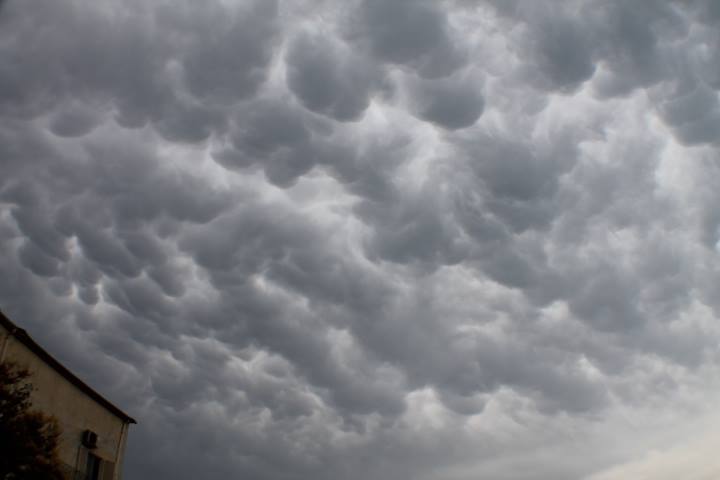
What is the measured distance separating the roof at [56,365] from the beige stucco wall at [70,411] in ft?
0.46

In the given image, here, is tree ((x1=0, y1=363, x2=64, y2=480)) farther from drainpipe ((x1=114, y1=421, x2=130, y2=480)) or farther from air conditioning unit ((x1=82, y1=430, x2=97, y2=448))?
drainpipe ((x1=114, y1=421, x2=130, y2=480))

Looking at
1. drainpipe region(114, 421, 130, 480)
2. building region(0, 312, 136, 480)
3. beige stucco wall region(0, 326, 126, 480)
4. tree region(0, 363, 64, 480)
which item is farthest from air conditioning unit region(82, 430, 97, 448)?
tree region(0, 363, 64, 480)

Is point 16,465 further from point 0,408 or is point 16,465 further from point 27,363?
point 27,363

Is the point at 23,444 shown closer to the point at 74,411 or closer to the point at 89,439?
the point at 74,411

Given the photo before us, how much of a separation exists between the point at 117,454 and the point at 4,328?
36.5ft

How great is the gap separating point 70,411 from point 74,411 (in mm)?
358

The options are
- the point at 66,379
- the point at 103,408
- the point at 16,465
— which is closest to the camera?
the point at 16,465

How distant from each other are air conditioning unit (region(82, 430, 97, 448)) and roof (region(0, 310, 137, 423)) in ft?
5.52

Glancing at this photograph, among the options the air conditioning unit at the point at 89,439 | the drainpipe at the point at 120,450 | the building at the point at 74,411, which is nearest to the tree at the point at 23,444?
the building at the point at 74,411

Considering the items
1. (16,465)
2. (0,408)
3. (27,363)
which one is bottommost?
(16,465)

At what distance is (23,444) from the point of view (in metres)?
16.4

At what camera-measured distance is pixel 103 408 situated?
29.4m

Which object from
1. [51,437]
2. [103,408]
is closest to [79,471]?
[103,408]

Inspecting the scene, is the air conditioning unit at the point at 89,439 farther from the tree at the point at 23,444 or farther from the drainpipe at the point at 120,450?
the tree at the point at 23,444
